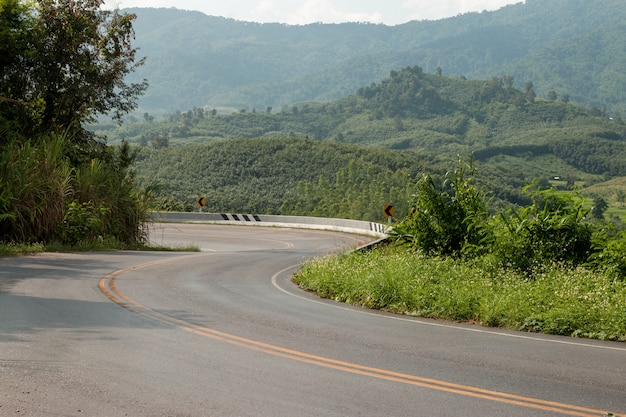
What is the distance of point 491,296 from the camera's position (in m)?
13.5

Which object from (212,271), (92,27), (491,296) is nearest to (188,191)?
(92,27)

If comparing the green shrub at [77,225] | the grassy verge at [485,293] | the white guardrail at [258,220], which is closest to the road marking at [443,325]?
the grassy verge at [485,293]

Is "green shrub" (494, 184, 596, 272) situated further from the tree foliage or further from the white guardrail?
the white guardrail

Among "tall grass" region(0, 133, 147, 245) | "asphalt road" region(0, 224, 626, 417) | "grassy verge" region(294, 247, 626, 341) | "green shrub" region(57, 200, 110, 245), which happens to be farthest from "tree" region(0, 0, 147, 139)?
"grassy verge" region(294, 247, 626, 341)

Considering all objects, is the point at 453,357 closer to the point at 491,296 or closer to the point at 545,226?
the point at 491,296

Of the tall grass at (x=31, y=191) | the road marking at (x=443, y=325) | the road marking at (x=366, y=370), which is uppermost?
the tall grass at (x=31, y=191)

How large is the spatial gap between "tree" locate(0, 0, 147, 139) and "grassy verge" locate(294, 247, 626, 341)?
731 inches

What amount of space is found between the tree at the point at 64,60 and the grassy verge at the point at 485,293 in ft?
60.9

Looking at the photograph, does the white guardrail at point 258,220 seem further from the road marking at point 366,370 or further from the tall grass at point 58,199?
the road marking at point 366,370

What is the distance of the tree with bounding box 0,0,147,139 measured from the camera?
106ft

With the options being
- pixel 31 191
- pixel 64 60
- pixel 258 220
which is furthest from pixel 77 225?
pixel 258 220

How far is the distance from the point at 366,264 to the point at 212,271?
17.8 ft

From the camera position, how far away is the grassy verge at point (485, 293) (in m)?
12.0

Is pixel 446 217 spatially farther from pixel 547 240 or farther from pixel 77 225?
pixel 77 225
